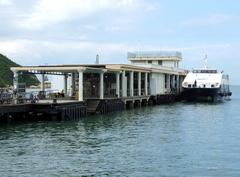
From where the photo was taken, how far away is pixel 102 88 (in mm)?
56250

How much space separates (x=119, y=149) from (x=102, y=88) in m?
27.3

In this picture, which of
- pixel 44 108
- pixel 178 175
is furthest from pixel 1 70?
pixel 178 175

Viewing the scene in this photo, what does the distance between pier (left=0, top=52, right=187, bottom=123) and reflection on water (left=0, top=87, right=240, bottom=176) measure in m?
2.35

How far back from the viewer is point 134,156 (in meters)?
26.8

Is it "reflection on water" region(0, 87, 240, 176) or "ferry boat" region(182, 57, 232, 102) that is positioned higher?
"ferry boat" region(182, 57, 232, 102)

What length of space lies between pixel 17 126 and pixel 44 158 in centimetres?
1572

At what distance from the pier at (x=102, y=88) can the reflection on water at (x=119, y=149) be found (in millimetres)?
2353

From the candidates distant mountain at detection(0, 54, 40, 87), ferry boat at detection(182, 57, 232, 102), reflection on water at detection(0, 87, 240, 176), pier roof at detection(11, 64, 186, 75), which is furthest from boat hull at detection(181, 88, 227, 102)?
distant mountain at detection(0, 54, 40, 87)

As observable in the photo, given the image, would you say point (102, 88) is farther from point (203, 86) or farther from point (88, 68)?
point (203, 86)

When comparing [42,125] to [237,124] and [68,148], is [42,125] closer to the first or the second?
[68,148]

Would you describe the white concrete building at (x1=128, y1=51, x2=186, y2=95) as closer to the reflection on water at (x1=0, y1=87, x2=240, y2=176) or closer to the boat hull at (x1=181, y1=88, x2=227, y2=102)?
the boat hull at (x1=181, y1=88, x2=227, y2=102)

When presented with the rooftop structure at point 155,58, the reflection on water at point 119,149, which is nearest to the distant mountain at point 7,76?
the rooftop structure at point 155,58

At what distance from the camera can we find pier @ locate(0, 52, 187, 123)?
46.3 meters

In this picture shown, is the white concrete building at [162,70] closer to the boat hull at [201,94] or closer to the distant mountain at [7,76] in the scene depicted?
→ the boat hull at [201,94]
